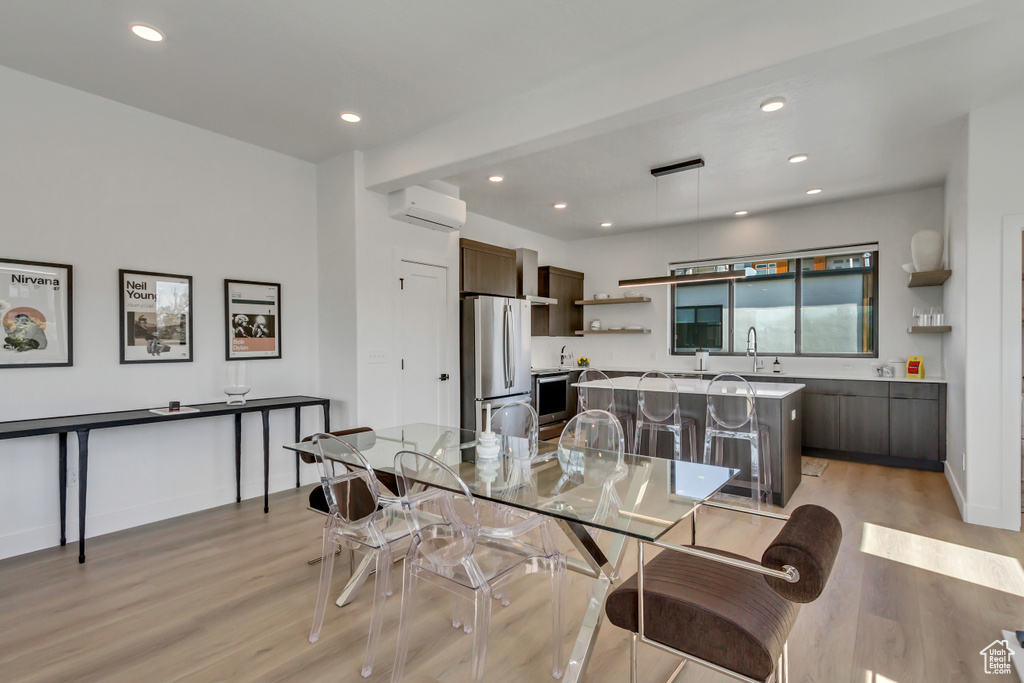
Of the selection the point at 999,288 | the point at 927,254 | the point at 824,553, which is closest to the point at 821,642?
the point at 824,553

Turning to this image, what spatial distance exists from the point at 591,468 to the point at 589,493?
0.38 metres

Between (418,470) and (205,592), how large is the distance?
1492 millimetres

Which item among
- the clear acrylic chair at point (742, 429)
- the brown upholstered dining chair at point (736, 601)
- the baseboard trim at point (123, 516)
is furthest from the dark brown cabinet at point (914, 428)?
the baseboard trim at point (123, 516)

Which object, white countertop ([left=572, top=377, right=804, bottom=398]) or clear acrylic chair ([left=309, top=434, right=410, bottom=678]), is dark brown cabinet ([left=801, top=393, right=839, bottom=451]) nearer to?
white countertop ([left=572, top=377, right=804, bottom=398])

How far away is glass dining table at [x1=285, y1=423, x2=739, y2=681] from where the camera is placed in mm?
1702

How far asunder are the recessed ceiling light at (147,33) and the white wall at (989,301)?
4.91 metres

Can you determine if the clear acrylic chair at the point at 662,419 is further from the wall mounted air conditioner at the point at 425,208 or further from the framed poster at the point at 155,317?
the framed poster at the point at 155,317

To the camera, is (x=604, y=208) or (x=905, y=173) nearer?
(x=905, y=173)

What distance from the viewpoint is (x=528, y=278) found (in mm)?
6555

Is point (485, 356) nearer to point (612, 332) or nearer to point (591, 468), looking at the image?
point (612, 332)

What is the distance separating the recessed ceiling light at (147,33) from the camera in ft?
8.40

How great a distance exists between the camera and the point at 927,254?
4516 mm

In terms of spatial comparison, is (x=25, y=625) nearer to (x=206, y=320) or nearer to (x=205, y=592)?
(x=205, y=592)

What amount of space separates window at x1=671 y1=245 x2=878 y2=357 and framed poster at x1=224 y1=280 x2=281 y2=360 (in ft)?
16.0
